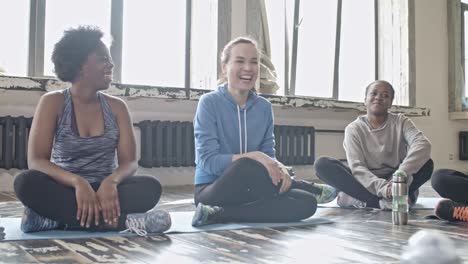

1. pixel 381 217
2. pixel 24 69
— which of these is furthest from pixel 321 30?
pixel 381 217

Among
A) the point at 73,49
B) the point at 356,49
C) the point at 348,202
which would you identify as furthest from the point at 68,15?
the point at 356,49

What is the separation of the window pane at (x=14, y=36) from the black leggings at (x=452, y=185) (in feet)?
9.74

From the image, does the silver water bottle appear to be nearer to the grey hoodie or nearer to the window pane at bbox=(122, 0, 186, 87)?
the grey hoodie

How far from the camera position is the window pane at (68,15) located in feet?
13.4

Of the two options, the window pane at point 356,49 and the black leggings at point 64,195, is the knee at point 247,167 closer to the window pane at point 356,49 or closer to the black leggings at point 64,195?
the black leggings at point 64,195

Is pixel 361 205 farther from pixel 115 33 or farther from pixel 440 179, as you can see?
pixel 115 33

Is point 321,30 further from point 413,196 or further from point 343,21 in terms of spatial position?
point 413,196

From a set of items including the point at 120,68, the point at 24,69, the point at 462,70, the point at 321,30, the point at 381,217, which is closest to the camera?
the point at 381,217

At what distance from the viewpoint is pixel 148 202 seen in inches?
78.3

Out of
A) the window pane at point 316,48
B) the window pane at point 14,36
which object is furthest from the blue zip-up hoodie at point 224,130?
the window pane at point 316,48

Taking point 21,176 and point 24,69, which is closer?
point 21,176

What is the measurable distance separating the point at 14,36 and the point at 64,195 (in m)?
2.55

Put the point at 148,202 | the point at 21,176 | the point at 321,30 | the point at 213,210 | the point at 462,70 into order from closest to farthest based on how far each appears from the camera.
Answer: the point at 21,176 → the point at 148,202 → the point at 213,210 → the point at 321,30 → the point at 462,70

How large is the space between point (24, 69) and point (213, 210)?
8.27 feet
